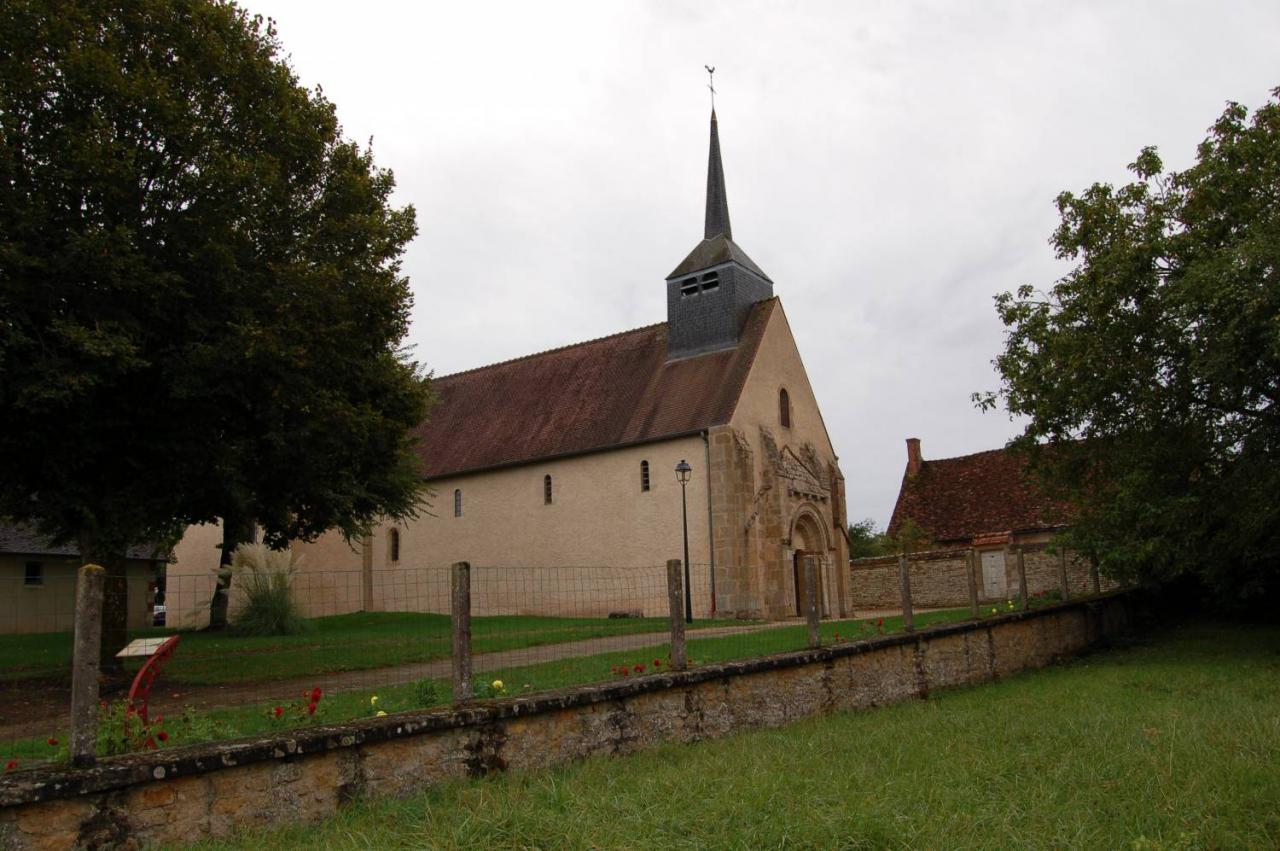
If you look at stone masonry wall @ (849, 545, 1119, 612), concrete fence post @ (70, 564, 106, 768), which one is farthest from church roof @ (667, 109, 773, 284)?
concrete fence post @ (70, 564, 106, 768)

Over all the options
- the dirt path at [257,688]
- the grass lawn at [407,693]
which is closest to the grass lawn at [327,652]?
the dirt path at [257,688]

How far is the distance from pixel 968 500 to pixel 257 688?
98.9 ft

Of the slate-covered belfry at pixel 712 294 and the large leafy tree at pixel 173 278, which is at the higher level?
the slate-covered belfry at pixel 712 294

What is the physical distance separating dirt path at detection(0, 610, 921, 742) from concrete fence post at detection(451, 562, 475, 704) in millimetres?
2990

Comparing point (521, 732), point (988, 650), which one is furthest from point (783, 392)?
point (521, 732)

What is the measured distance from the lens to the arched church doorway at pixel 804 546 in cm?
2751

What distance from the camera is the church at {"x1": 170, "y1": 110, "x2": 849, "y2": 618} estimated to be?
2597 centimetres

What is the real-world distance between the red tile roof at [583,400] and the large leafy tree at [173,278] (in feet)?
44.4

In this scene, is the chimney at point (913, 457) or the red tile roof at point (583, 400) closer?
the red tile roof at point (583, 400)

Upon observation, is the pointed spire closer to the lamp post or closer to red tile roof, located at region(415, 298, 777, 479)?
red tile roof, located at region(415, 298, 777, 479)

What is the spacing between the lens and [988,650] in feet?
42.7

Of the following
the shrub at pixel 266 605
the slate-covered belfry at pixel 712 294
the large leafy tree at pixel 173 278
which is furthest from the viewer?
the slate-covered belfry at pixel 712 294

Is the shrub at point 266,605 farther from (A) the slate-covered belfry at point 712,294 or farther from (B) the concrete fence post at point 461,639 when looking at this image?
(A) the slate-covered belfry at point 712,294

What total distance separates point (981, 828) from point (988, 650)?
27.9ft
